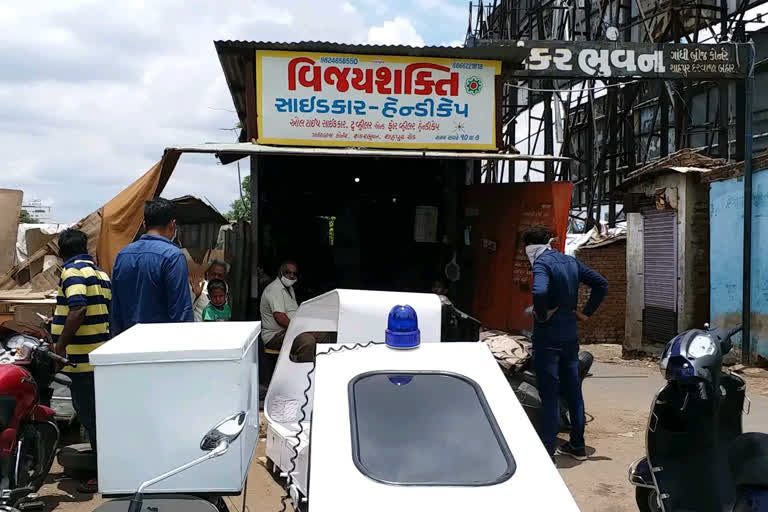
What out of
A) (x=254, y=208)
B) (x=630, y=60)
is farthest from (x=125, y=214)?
(x=630, y=60)

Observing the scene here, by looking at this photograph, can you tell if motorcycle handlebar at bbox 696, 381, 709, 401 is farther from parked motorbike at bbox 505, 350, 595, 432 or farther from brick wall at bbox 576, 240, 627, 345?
brick wall at bbox 576, 240, 627, 345

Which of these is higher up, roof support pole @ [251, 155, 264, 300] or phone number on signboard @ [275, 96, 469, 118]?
phone number on signboard @ [275, 96, 469, 118]

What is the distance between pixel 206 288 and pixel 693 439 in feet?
16.8

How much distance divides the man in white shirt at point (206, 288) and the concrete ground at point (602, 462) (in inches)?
82.6

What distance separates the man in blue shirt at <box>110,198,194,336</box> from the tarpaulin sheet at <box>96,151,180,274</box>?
7.44ft

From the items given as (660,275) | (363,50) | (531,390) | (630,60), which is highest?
(630,60)

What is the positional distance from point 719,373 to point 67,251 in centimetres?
405

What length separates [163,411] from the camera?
2600 mm

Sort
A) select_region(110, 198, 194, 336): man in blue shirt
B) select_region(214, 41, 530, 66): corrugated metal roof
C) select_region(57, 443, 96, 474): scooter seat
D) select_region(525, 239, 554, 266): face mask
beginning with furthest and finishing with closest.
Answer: select_region(214, 41, 530, 66): corrugated metal roof
select_region(525, 239, 554, 266): face mask
select_region(57, 443, 96, 474): scooter seat
select_region(110, 198, 194, 336): man in blue shirt

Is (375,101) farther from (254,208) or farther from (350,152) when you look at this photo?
(254,208)

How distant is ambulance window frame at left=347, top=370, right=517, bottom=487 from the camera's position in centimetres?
201

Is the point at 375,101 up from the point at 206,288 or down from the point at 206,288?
up

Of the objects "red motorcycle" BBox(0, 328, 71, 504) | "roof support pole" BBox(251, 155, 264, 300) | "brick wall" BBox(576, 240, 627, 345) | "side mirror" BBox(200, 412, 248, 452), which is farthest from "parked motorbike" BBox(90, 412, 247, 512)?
"brick wall" BBox(576, 240, 627, 345)

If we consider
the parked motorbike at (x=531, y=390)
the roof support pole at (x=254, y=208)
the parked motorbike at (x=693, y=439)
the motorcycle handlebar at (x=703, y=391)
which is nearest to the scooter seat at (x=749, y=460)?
the parked motorbike at (x=693, y=439)
